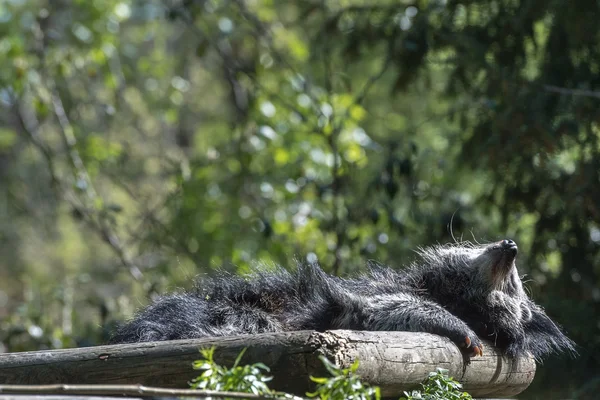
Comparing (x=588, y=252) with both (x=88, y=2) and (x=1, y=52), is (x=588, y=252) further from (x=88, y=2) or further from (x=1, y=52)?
(x=1, y=52)

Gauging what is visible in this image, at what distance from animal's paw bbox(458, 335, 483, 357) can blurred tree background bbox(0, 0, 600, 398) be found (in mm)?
1949

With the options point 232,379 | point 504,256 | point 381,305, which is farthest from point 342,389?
point 504,256

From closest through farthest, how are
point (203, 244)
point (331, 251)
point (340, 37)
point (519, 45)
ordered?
point (519, 45)
point (340, 37)
point (331, 251)
point (203, 244)

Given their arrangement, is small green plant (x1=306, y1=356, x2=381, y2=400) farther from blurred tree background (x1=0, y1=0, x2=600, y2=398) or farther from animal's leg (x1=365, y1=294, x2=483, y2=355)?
blurred tree background (x1=0, y1=0, x2=600, y2=398)

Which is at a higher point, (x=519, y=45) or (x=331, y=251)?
(x=519, y=45)

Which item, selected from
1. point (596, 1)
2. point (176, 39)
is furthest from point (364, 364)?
point (176, 39)

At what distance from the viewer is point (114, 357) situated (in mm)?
3186

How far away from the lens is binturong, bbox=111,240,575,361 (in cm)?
425

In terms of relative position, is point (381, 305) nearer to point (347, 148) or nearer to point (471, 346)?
point (471, 346)

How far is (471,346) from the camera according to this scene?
4031 millimetres

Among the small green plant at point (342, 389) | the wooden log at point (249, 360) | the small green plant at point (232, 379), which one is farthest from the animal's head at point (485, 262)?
the small green plant at point (232, 379)

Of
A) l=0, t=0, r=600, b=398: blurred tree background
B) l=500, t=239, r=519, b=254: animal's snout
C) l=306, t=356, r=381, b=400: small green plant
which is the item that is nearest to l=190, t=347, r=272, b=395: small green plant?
l=306, t=356, r=381, b=400: small green plant

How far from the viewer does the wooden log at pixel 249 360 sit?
10.1 feet

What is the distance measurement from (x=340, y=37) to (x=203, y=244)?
3.06 m
